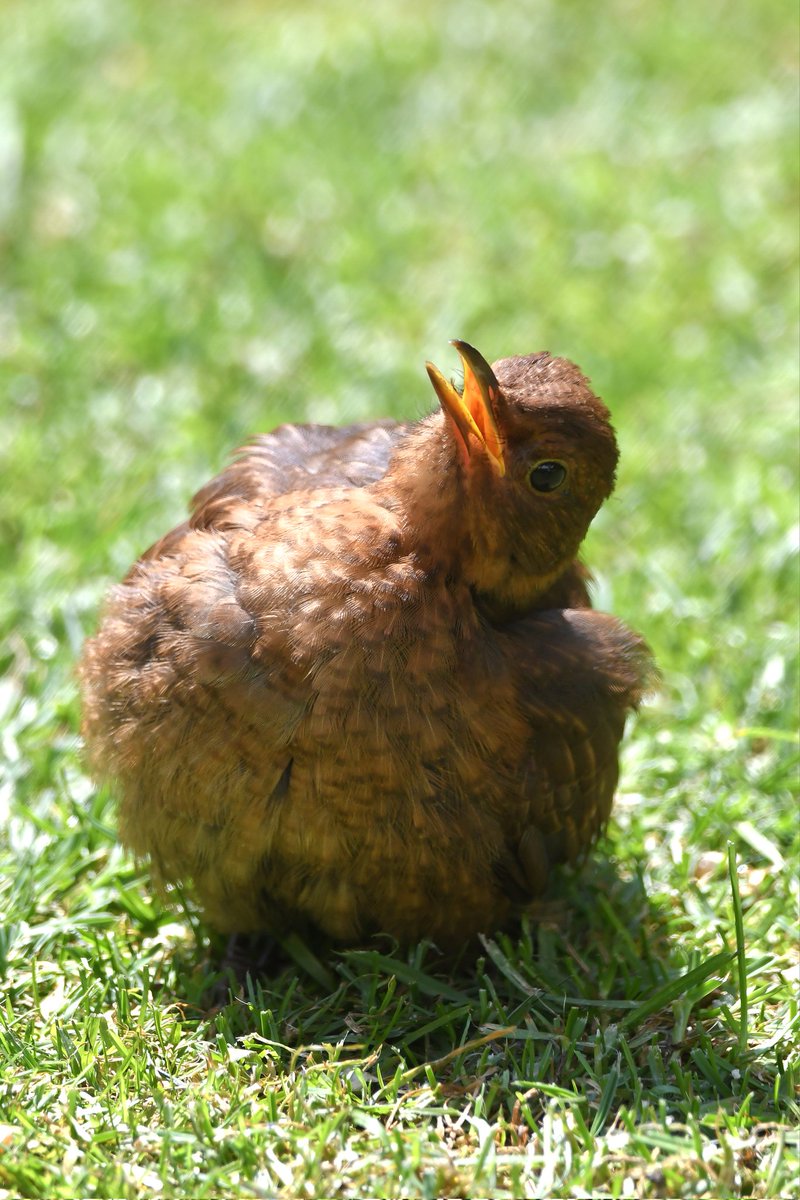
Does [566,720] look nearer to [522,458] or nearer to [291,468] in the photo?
[522,458]

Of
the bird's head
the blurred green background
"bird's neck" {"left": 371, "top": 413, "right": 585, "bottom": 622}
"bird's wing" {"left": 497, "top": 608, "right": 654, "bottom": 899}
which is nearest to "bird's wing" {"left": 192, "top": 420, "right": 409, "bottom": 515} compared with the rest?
"bird's neck" {"left": 371, "top": 413, "right": 585, "bottom": 622}

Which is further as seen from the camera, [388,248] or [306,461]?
[388,248]

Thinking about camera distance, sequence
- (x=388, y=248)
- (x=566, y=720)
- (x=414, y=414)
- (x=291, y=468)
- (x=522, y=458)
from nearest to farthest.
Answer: (x=522, y=458), (x=566, y=720), (x=291, y=468), (x=414, y=414), (x=388, y=248)

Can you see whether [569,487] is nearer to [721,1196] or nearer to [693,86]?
[721,1196]

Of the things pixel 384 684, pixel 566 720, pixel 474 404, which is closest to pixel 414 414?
pixel 474 404

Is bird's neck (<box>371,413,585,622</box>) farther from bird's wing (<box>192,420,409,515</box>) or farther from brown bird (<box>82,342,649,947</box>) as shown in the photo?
bird's wing (<box>192,420,409,515</box>)

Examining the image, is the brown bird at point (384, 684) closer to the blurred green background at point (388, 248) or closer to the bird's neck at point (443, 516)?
the bird's neck at point (443, 516)

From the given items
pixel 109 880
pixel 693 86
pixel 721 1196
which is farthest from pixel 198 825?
pixel 693 86
